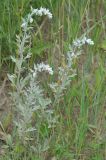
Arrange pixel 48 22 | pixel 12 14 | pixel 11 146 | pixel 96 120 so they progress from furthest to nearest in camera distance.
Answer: pixel 48 22
pixel 12 14
pixel 96 120
pixel 11 146

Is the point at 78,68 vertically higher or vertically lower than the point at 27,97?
higher

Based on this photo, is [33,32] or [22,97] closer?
[22,97]

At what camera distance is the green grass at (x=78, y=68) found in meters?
2.20

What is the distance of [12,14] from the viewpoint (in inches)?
97.6

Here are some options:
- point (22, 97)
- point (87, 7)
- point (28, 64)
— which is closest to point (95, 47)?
point (87, 7)

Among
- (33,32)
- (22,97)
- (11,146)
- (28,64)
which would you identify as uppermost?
(33,32)

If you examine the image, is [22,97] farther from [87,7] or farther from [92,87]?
[87,7]

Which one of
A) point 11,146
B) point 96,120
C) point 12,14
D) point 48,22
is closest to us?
point 11,146

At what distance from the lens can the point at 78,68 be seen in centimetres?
253

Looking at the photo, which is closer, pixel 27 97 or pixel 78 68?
pixel 27 97

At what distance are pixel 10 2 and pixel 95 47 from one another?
1.74 ft

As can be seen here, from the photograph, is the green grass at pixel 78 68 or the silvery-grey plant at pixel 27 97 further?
the green grass at pixel 78 68

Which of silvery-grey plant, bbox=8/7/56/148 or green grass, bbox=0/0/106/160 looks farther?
green grass, bbox=0/0/106/160

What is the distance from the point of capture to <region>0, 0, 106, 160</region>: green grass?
220cm
